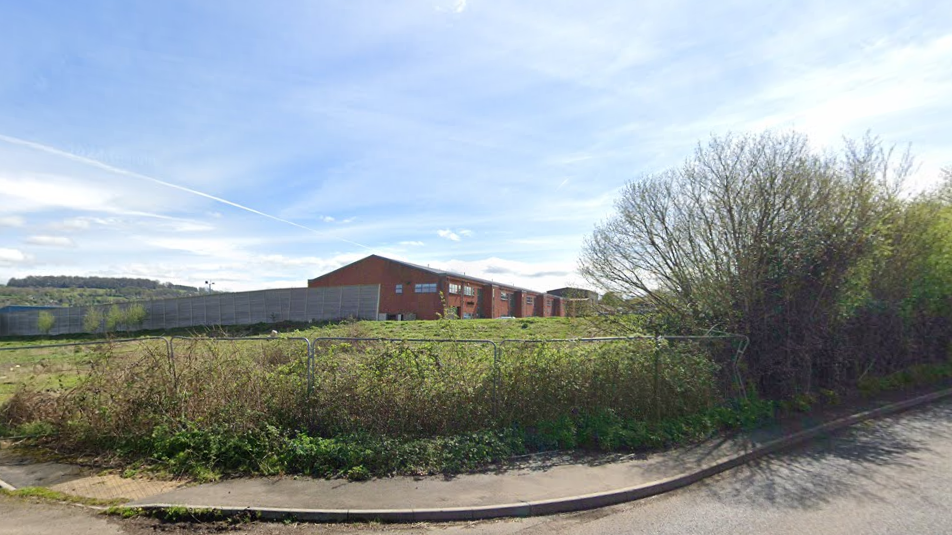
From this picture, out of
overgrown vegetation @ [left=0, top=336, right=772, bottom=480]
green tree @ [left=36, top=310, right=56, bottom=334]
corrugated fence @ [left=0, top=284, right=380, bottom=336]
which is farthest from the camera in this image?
green tree @ [left=36, top=310, right=56, bottom=334]

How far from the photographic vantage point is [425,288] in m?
54.3

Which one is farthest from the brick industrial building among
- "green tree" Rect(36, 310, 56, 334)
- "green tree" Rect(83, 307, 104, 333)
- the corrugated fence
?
"green tree" Rect(36, 310, 56, 334)

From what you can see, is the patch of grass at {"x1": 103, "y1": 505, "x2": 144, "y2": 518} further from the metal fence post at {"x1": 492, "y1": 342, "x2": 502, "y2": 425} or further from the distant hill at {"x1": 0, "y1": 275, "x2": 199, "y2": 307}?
the distant hill at {"x1": 0, "y1": 275, "x2": 199, "y2": 307}

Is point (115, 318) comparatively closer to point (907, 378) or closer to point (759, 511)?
point (759, 511)

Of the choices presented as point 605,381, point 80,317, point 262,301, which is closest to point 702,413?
point 605,381

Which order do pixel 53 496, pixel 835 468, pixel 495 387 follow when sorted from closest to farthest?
pixel 53 496
pixel 835 468
pixel 495 387

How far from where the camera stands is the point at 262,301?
46.5 m

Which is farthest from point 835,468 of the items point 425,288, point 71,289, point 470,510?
point 71,289

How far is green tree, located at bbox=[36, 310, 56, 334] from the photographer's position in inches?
2307

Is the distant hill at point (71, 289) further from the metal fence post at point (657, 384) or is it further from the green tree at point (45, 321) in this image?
the metal fence post at point (657, 384)

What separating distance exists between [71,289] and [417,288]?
222 ft

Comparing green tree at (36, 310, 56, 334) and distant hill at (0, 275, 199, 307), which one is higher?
distant hill at (0, 275, 199, 307)

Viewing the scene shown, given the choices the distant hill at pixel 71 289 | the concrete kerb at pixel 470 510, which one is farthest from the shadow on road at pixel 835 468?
the distant hill at pixel 71 289

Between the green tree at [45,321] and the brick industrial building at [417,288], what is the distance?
2856 cm
